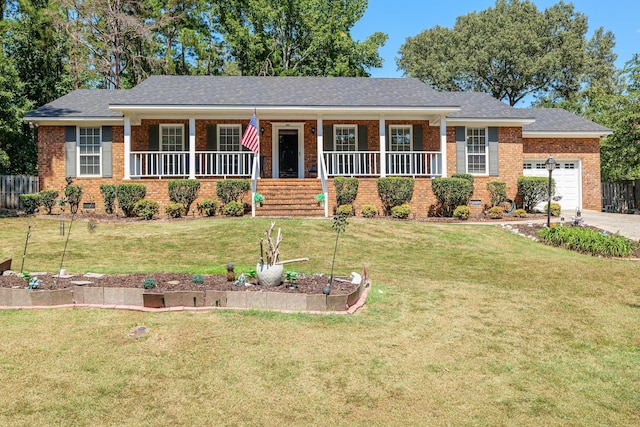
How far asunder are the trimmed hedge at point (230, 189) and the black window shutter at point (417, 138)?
7599mm

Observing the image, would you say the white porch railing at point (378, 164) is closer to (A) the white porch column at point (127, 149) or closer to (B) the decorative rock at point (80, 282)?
(A) the white porch column at point (127, 149)

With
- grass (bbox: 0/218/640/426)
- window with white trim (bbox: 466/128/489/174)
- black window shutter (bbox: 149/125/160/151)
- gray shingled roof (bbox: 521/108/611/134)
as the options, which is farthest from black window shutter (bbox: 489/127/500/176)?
black window shutter (bbox: 149/125/160/151)

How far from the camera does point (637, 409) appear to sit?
3.65 m

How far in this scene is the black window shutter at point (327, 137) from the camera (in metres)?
18.8

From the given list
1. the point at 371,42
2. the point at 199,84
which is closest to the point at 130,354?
the point at 199,84

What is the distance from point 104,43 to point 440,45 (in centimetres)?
2918

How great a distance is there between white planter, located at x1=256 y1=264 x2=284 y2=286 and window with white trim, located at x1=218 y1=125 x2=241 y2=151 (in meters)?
12.9

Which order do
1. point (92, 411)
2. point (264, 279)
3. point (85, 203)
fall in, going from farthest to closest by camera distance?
point (85, 203), point (264, 279), point (92, 411)

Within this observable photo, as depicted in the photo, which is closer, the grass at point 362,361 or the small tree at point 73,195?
the grass at point 362,361

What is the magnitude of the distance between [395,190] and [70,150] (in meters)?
12.8

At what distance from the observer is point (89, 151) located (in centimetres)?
1797

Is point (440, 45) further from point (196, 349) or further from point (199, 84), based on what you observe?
point (196, 349)

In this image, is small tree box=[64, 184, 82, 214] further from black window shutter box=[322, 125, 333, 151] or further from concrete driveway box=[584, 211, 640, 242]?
concrete driveway box=[584, 211, 640, 242]

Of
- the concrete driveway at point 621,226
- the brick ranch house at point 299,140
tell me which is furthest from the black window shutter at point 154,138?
the concrete driveway at point 621,226
